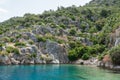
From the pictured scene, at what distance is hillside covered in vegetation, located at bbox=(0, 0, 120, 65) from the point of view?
114188mm

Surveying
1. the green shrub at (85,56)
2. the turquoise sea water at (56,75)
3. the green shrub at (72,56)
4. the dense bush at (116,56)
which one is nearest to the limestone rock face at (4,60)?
the turquoise sea water at (56,75)

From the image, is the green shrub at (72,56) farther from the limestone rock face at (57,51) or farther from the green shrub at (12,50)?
the green shrub at (12,50)

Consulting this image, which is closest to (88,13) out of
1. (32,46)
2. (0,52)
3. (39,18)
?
(39,18)

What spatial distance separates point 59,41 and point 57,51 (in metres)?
8.06

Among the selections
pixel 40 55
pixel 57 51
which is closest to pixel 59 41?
pixel 57 51

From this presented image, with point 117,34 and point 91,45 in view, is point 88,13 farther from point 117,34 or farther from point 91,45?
point 117,34

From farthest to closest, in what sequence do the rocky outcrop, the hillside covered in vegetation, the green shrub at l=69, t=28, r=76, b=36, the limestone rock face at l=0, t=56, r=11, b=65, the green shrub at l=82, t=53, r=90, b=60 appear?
1. the green shrub at l=69, t=28, r=76, b=36
2. the green shrub at l=82, t=53, r=90, b=60
3. the hillside covered in vegetation
4. the rocky outcrop
5. the limestone rock face at l=0, t=56, r=11, b=65

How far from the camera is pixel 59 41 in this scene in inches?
5221

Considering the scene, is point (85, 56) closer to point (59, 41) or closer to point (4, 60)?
point (59, 41)

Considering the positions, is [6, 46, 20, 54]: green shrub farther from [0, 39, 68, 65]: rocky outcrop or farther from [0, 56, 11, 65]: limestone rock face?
[0, 56, 11, 65]: limestone rock face

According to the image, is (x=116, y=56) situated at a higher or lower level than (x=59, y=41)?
lower

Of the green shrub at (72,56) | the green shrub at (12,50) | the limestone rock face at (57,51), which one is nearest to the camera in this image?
the green shrub at (12,50)

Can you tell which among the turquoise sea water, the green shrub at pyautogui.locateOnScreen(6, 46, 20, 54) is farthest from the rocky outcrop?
the turquoise sea water

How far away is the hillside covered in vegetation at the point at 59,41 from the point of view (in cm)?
11419
